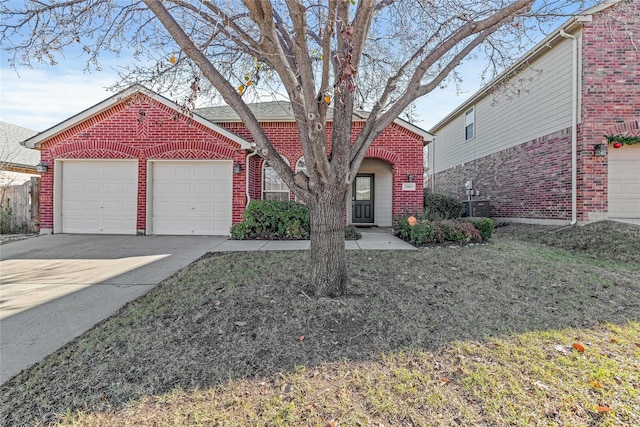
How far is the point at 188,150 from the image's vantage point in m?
9.27

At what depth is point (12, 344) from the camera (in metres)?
2.91

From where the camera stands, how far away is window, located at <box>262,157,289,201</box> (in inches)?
422

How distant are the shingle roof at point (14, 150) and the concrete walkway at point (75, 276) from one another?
6.91 meters

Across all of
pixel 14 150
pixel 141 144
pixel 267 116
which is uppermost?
pixel 267 116

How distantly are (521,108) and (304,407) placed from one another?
13215mm

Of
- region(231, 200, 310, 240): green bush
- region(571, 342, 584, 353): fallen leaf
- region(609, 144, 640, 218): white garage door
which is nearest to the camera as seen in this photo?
region(571, 342, 584, 353): fallen leaf

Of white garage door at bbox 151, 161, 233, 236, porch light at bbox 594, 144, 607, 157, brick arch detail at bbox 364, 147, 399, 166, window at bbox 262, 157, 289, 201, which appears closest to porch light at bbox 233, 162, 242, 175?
white garage door at bbox 151, 161, 233, 236

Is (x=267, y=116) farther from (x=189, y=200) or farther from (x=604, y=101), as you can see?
(x=604, y=101)

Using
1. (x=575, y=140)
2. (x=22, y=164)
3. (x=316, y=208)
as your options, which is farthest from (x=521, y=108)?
(x=22, y=164)

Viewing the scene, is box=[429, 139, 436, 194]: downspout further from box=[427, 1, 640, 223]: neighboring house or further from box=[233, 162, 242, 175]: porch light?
box=[233, 162, 242, 175]: porch light

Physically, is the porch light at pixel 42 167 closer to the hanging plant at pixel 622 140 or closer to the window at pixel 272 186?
A: the window at pixel 272 186

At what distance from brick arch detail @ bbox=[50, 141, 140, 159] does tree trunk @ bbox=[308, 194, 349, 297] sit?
26.4 ft

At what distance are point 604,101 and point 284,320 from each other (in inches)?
431

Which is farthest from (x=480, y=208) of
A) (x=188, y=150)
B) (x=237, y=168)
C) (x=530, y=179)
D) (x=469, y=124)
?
(x=188, y=150)
